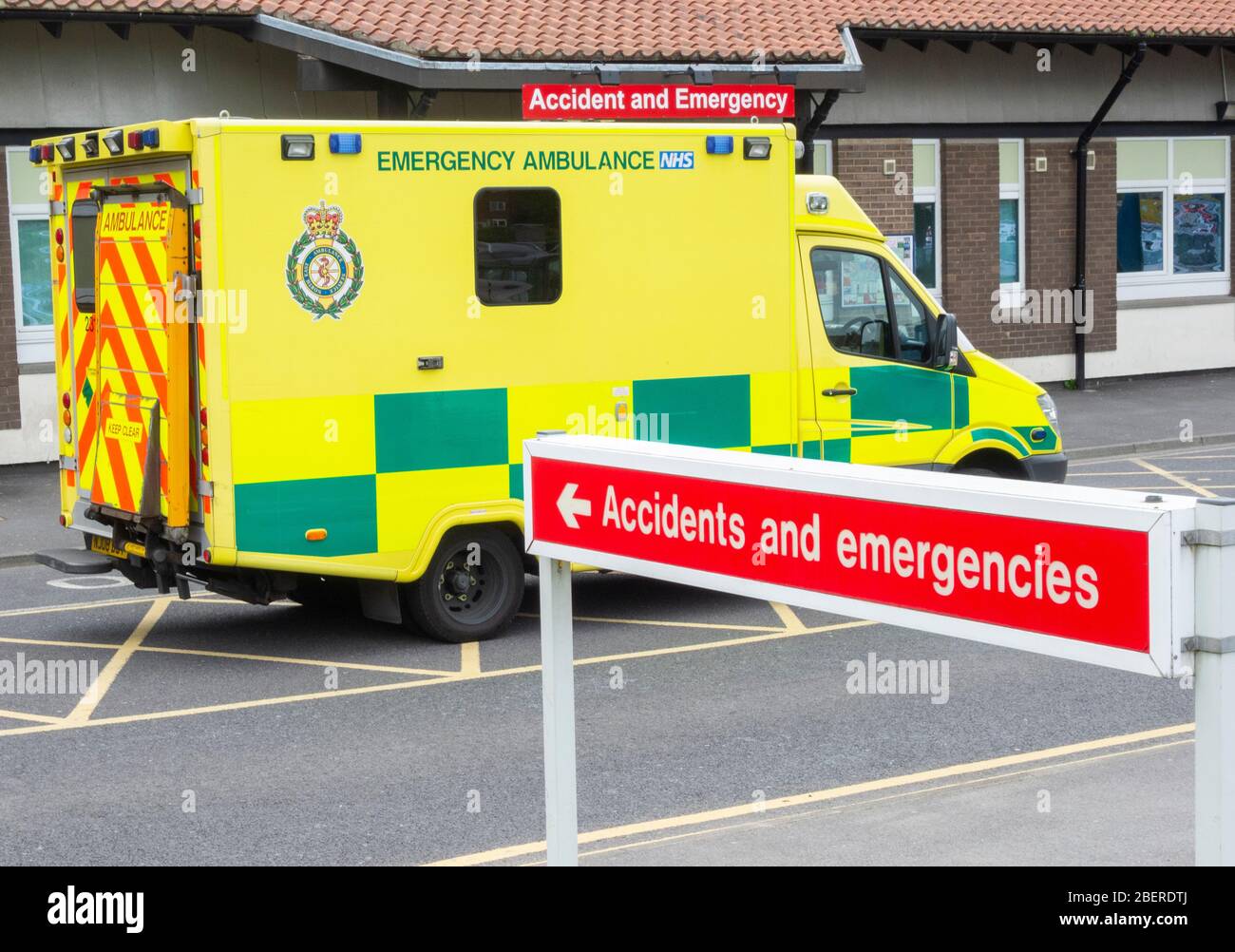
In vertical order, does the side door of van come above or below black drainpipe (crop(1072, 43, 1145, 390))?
below

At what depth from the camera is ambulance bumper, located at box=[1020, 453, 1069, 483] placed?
1122 centimetres

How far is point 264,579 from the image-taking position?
912cm

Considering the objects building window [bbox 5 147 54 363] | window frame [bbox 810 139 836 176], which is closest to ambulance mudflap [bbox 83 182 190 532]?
building window [bbox 5 147 54 363]

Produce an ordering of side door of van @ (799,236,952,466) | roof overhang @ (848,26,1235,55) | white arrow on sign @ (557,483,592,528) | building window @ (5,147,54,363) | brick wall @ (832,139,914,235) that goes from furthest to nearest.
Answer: brick wall @ (832,139,914,235) → roof overhang @ (848,26,1235,55) → building window @ (5,147,54,363) → side door of van @ (799,236,952,466) → white arrow on sign @ (557,483,592,528)

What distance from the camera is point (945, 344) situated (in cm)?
1075

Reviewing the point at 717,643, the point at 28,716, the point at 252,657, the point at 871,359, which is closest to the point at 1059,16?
the point at 871,359

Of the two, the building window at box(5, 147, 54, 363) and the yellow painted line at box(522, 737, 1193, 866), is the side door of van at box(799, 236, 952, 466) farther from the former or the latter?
the building window at box(5, 147, 54, 363)

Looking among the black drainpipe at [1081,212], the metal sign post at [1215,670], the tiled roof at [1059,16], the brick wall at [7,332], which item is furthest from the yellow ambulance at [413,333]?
the black drainpipe at [1081,212]

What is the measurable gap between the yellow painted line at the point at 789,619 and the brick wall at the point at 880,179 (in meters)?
11.4

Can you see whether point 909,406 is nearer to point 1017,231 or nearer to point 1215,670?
point 1215,670

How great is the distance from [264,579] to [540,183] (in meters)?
2.55

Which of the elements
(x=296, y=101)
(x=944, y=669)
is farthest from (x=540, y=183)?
(x=296, y=101)

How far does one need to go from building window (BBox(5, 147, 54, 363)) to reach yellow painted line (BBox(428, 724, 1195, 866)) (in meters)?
12.5

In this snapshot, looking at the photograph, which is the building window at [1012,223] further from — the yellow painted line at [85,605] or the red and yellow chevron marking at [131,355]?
the red and yellow chevron marking at [131,355]
